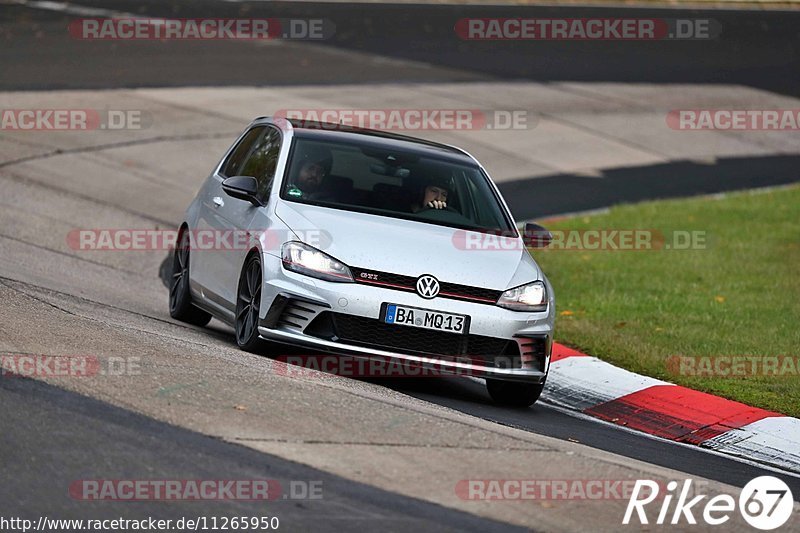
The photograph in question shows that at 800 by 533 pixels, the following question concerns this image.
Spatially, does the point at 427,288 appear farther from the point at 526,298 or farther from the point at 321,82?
the point at 321,82

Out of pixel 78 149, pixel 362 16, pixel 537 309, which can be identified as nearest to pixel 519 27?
pixel 362 16

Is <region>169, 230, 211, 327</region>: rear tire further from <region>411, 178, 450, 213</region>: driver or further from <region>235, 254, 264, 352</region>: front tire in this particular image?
<region>411, 178, 450, 213</region>: driver

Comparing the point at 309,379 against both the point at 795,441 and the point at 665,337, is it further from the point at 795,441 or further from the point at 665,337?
the point at 665,337

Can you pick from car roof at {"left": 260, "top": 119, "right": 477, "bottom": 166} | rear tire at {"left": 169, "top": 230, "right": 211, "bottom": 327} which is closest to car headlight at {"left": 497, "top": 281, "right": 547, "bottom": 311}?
car roof at {"left": 260, "top": 119, "right": 477, "bottom": 166}

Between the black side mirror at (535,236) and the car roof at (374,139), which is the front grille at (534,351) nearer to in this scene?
the black side mirror at (535,236)

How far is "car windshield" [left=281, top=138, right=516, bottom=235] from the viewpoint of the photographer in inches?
386

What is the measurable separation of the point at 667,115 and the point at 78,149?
1099 centimetres

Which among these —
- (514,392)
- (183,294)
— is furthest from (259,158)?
(514,392)

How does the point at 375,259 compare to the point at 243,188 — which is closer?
the point at 375,259

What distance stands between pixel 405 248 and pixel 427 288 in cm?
35

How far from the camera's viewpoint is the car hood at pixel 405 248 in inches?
352

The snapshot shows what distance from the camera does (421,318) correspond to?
348 inches

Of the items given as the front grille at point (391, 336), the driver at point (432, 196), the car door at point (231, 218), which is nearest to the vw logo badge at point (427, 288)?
the front grille at point (391, 336)

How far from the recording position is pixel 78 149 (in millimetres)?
18484
